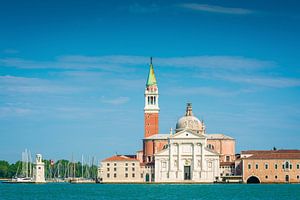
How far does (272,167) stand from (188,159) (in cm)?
1178

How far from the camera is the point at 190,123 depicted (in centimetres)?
12175

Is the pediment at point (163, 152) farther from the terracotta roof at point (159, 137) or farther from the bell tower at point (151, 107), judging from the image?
the bell tower at point (151, 107)

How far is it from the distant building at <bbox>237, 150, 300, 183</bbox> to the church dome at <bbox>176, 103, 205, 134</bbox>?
1040 cm

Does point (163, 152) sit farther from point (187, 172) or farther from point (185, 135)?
point (187, 172)

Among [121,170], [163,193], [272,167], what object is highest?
[272,167]

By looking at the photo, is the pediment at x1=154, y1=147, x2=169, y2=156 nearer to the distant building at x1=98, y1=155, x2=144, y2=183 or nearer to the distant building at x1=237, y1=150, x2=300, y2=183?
the distant building at x1=98, y1=155, x2=144, y2=183

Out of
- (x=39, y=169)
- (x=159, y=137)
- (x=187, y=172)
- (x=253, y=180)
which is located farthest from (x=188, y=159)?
(x=39, y=169)

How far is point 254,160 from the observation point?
372ft

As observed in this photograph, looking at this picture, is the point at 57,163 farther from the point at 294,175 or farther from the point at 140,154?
the point at 294,175

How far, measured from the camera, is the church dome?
12129cm

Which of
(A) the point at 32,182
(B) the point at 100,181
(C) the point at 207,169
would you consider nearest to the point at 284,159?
(C) the point at 207,169

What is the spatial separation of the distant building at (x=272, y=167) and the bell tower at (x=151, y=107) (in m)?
20.1

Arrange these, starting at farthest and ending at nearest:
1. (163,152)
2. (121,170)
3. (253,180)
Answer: (121,170) → (163,152) → (253,180)

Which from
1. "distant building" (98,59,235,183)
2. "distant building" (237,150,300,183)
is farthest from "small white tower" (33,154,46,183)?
"distant building" (237,150,300,183)
